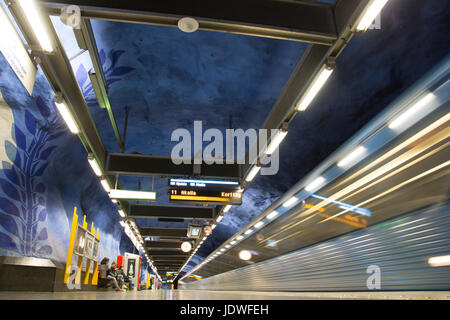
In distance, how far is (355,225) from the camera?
7.05 metres

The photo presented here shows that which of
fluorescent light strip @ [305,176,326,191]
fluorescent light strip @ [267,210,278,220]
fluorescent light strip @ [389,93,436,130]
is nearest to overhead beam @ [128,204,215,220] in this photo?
fluorescent light strip @ [267,210,278,220]

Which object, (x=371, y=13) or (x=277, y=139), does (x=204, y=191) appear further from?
(x=371, y=13)

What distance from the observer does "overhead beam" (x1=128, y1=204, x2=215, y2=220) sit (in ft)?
45.6

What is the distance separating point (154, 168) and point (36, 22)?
5.52 meters

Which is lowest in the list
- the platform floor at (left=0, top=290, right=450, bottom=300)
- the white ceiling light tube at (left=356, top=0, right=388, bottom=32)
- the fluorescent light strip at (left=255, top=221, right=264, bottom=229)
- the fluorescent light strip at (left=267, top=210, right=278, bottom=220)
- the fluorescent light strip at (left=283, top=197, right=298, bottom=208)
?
the platform floor at (left=0, top=290, right=450, bottom=300)

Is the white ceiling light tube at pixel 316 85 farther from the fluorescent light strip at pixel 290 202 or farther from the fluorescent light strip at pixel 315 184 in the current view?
the fluorescent light strip at pixel 290 202

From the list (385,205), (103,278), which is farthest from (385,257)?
(103,278)

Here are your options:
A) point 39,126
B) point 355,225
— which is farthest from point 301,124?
point 39,126

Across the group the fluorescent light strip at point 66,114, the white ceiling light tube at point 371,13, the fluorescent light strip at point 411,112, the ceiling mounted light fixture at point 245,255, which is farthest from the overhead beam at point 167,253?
the white ceiling light tube at point 371,13

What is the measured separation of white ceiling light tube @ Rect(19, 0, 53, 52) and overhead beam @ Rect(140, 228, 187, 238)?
1766cm

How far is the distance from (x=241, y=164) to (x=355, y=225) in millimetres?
3596

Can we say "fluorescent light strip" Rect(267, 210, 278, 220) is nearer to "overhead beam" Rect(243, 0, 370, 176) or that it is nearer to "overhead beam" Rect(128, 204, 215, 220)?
"overhead beam" Rect(243, 0, 370, 176)

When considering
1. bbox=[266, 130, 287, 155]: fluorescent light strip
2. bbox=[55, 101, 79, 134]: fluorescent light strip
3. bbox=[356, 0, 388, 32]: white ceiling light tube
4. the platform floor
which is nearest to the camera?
the platform floor
